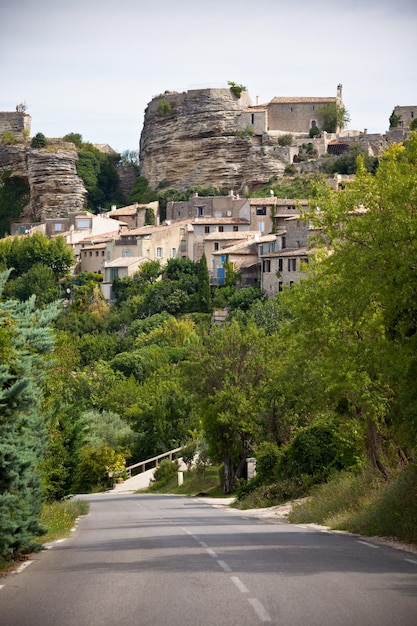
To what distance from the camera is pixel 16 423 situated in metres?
19.6

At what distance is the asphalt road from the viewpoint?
1270 cm

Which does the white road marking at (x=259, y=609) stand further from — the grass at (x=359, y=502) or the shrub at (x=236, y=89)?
the shrub at (x=236, y=89)

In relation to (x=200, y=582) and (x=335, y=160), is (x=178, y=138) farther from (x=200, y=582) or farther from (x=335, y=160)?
(x=200, y=582)

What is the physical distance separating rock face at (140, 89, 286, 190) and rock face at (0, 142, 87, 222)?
10355 millimetres

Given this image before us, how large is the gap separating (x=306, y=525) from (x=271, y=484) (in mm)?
13782

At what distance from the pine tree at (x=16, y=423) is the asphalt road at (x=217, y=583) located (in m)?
0.66

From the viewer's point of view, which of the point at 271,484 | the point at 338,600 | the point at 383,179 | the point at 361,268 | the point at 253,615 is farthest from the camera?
the point at 271,484

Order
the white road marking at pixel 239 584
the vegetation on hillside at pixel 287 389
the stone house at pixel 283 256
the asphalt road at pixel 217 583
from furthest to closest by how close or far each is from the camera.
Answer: the stone house at pixel 283 256, the vegetation on hillside at pixel 287 389, the white road marking at pixel 239 584, the asphalt road at pixel 217 583

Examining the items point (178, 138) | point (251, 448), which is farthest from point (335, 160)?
point (251, 448)

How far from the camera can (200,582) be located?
50.9 ft

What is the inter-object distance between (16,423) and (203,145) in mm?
145118

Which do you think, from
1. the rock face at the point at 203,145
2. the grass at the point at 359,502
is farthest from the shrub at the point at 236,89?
the grass at the point at 359,502

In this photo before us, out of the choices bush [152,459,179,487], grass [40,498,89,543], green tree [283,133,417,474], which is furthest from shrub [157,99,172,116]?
green tree [283,133,417,474]

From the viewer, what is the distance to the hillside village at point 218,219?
4744 inches
